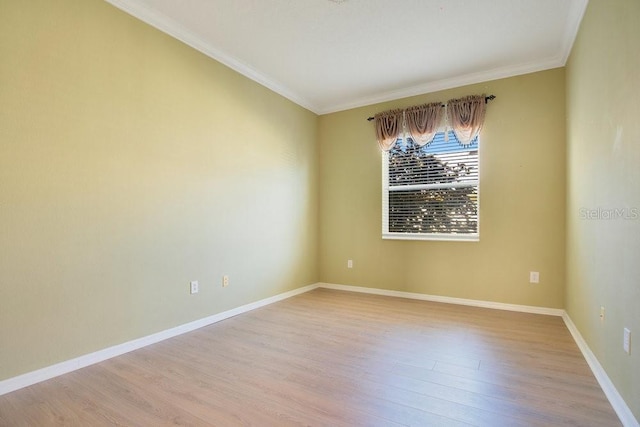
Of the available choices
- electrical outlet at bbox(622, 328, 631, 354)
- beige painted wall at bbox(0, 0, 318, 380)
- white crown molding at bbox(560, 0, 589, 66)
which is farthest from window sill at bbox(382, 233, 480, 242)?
electrical outlet at bbox(622, 328, 631, 354)

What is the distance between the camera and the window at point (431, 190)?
389 centimetres

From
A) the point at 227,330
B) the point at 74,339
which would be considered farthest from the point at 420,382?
the point at 74,339

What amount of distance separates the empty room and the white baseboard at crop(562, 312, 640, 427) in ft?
0.06

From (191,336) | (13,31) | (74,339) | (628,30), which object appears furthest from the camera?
(191,336)

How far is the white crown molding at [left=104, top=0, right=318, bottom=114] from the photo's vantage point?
2.52 metres

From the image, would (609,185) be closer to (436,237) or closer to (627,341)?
(627,341)

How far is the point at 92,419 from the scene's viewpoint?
5.41ft

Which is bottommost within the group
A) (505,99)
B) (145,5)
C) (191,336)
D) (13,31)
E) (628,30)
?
(191,336)

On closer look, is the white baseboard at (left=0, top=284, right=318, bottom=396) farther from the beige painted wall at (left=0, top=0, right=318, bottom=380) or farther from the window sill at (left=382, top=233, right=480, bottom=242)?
the window sill at (left=382, top=233, right=480, bottom=242)

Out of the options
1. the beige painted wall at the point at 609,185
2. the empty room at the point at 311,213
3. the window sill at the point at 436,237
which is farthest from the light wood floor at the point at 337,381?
the window sill at the point at 436,237

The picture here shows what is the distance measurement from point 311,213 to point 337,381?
9.70 feet

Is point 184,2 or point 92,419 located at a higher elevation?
point 184,2

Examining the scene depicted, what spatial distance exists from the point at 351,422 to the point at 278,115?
11.4 ft

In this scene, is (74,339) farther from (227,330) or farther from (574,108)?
(574,108)
